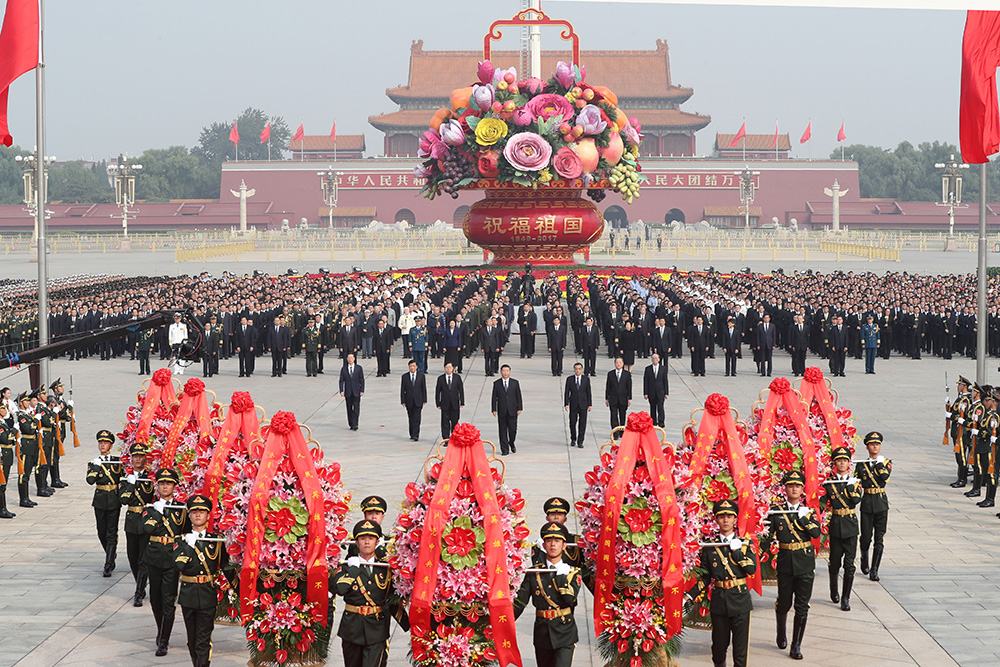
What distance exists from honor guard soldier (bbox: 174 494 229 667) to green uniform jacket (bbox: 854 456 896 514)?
507cm

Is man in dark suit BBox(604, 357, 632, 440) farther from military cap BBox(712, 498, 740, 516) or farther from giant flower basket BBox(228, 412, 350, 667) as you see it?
giant flower basket BBox(228, 412, 350, 667)

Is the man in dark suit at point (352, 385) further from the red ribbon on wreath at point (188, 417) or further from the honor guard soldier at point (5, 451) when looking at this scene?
the red ribbon on wreath at point (188, 417)

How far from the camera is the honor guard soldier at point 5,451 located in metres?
11.3

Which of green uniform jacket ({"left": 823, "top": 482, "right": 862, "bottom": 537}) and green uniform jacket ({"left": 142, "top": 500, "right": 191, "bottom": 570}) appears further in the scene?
green uniform jacket ({"left": 823, "top": 482, "right": 862, "bottom": 537})

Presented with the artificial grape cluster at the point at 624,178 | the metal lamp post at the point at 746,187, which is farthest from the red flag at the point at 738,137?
the artificial grape cluster at the point at 624,178

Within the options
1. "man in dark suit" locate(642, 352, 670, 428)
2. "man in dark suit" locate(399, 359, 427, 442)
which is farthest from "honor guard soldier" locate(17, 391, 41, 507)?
"man in dark suit" locate(642, 352, 670, 428)

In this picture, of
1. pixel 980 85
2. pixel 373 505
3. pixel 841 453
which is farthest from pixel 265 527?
pixel 980 85

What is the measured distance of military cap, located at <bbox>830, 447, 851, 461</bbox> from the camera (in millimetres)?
8727

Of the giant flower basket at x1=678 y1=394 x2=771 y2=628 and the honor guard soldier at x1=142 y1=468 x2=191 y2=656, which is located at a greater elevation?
the giant flower basket at x1=678 y1=394 x2=771 y2=628

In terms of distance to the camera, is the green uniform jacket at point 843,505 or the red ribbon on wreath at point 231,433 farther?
the green uniform jacket at point 843,505

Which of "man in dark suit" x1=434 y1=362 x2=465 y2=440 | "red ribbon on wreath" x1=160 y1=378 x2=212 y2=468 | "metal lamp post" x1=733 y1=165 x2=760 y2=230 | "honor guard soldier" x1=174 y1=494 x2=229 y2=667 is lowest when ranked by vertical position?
"honor guard soldier" x1=174 y1=494 x2=229 y2=667

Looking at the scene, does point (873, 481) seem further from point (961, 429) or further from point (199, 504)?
point (199, 504)

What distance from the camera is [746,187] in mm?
72688

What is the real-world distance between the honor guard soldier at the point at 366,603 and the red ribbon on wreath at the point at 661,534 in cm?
128
